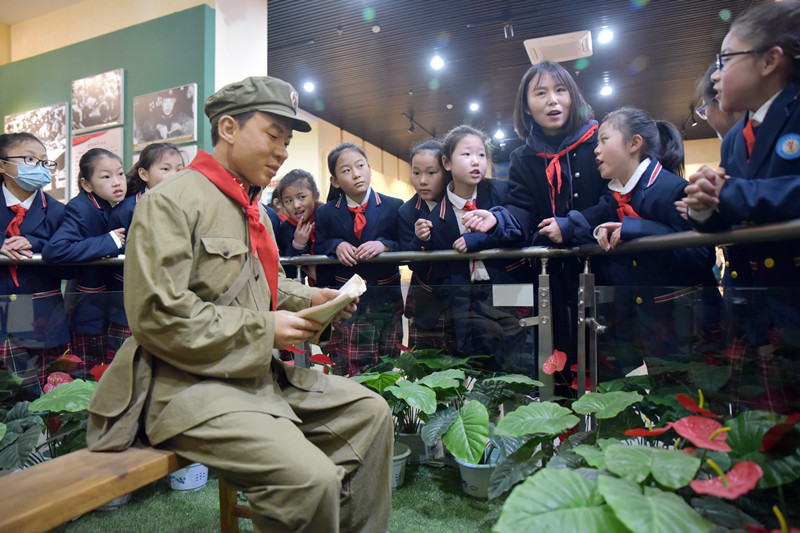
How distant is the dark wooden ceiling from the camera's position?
579 centimetres

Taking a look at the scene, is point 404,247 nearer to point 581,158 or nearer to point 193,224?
point 581,158

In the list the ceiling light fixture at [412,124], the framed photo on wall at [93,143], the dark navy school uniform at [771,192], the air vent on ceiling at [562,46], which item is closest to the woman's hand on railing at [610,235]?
the dark navy school uniform at [771,192]

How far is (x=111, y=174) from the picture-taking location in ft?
9.94

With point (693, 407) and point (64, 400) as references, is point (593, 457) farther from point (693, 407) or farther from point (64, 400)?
point (64, 400)

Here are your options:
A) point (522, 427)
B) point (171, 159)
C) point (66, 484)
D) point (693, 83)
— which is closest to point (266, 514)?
point (66, 484)

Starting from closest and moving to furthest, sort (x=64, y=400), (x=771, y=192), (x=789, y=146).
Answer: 1. (x=771, y=192)
2. (x=789, y=146)
3. (x=64, y=400)

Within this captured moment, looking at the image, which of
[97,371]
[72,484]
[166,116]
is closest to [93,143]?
[166,116]

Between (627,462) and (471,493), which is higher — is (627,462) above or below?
above

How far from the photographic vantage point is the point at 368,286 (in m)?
2.64

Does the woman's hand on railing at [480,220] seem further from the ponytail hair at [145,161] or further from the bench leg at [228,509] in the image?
the ponytail hair at [145,161]

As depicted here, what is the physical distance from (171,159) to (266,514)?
2.53 meters

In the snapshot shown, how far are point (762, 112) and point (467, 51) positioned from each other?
5.85 m

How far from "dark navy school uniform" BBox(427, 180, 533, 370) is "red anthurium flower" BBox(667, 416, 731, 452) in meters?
0.97

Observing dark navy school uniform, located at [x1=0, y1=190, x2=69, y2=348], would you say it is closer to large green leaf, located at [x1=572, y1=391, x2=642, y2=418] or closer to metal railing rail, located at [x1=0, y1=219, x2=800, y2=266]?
metal railing rail, located at [x1=0, y1=219, x2=800, y2=266]
